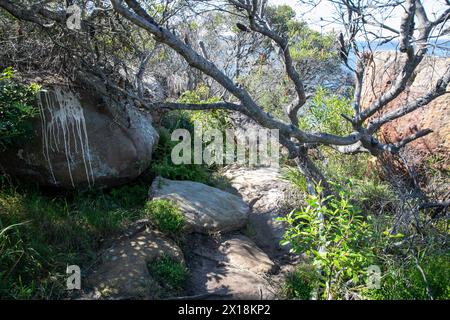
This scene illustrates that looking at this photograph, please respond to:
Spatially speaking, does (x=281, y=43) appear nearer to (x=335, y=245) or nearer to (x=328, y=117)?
(x=335, y=245)

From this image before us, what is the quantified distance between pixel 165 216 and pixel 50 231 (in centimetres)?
114

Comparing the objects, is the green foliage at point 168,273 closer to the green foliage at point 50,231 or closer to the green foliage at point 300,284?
the green foliage at point 50,231

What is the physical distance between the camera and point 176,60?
32.3 feet

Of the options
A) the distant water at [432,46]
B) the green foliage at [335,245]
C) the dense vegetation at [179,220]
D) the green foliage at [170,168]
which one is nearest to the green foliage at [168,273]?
the dense vegetation at [179,220]

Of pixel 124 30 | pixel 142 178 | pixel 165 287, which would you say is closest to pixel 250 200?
pixel 142 178

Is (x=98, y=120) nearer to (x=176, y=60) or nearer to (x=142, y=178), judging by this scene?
(x=142, y=178)

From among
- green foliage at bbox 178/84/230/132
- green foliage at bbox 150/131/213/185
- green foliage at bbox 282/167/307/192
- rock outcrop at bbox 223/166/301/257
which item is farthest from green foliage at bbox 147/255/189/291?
green foliage at bbox 178/84/230/132

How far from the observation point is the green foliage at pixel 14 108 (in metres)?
4.04

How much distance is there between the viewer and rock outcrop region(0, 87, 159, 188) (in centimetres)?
453

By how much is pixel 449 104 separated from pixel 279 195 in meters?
2.64

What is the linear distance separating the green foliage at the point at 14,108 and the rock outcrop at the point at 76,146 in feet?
0.57

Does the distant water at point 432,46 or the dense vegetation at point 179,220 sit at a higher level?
the distant water at point 432,46

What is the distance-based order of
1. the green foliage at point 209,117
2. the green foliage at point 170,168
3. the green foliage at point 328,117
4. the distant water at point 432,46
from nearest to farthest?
the distant water at point 432,46, the green foliage at point 170,168, the green foliage at point 328,117, the green foliage at point 209,117

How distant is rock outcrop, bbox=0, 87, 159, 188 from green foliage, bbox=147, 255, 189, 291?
134cm
